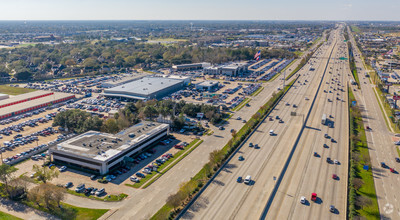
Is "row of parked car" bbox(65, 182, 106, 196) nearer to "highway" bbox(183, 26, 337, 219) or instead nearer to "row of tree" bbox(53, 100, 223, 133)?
"highway" bbox(183, 26, 337, 219)

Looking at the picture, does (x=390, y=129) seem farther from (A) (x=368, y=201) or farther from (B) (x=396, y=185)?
(A) (x=368, y=201)

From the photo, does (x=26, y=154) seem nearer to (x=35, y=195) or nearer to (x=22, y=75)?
(x=35, y=195)

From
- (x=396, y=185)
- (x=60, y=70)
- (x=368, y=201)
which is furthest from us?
(x=60, y=70)

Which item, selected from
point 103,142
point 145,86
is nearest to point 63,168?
point 103,142

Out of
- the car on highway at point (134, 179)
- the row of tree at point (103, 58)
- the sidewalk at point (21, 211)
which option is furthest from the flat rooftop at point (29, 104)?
the row of tree at point (103, 58)

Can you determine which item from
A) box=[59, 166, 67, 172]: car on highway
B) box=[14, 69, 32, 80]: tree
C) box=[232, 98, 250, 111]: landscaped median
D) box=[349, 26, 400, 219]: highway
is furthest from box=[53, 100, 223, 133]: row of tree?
box=[14, 69, 32, 80]: tree

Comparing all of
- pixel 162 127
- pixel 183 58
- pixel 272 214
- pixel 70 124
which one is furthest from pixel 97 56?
pixel 272 214
